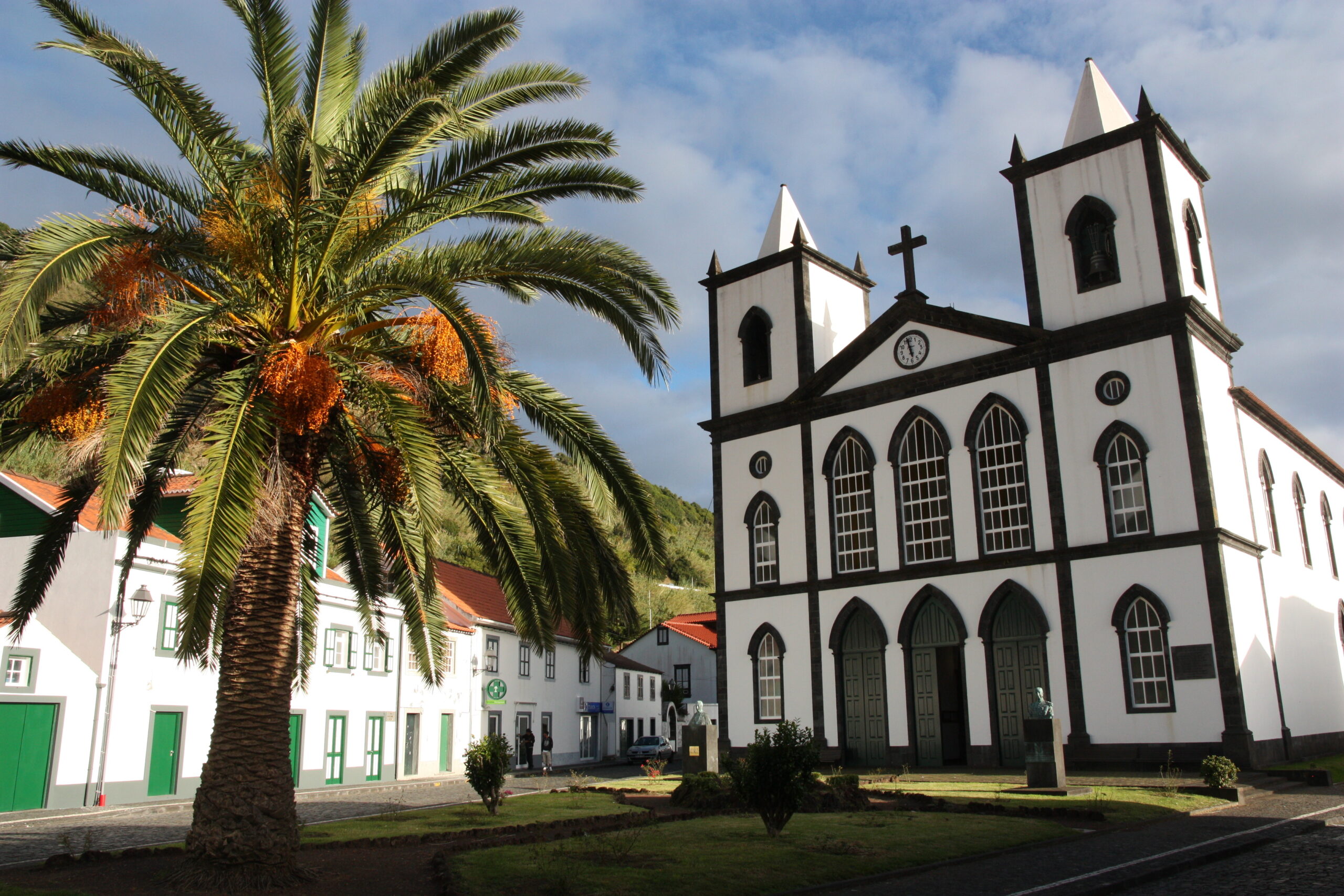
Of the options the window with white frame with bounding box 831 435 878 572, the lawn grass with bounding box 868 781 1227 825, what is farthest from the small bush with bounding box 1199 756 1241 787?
the window with white frame with bounding box 831 435 878 572

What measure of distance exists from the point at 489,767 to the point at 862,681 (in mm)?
12641

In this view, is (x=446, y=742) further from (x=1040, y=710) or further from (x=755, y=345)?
(x=1040, y=710)

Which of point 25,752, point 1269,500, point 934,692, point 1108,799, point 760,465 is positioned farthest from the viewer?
point 760,465

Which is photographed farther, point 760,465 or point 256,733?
point 760,465

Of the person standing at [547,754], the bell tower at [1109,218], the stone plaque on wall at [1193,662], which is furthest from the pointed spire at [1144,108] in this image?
the person standing at [547,754]

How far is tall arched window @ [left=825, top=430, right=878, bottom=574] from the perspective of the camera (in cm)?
2658

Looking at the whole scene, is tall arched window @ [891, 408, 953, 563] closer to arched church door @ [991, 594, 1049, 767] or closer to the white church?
the white church

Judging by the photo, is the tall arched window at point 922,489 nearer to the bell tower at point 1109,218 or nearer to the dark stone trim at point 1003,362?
the dark stone trim at point 1003,362

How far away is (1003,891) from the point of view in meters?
9.16

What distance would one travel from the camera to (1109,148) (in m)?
24.2

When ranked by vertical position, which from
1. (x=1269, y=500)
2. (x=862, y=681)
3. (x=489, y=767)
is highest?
(x=1269, y=500)

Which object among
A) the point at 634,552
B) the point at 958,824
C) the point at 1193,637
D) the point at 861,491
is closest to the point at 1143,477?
the point at 1193,637

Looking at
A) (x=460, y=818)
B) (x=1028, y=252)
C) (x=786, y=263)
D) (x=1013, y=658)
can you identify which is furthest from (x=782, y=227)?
(x=460, y=818)

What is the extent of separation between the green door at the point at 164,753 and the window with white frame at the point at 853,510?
15.7 meters
